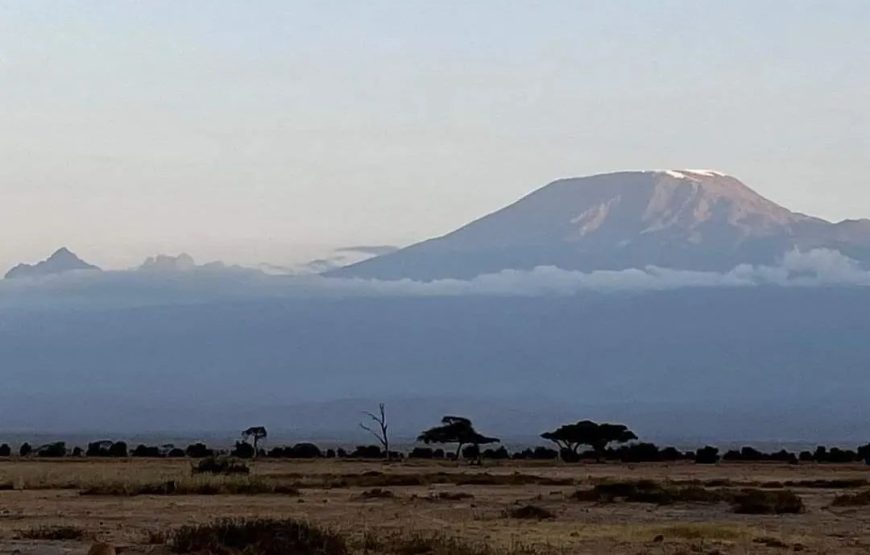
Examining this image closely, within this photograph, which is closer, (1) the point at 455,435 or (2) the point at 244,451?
(1) the point at 455,435

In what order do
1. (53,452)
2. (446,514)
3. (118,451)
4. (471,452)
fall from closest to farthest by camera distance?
(446,514) < (471,452) < (53,452) < (118,451)

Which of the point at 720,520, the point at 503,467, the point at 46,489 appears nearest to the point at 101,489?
the point at 46,489

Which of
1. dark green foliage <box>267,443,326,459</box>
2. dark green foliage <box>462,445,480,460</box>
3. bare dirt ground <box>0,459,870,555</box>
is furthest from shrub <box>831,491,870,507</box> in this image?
dark green foliage <box>267,443,326,459</box>

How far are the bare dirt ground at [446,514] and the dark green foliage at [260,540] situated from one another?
0.91 m

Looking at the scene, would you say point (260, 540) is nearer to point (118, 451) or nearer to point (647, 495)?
point (647, 495)

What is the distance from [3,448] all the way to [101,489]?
55.8m

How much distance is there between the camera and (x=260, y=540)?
78.1 feet

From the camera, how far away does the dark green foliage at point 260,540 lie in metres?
23.6

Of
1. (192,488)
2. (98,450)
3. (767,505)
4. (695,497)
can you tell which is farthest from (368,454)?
(767,505)

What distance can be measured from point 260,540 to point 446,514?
14259 millimetres

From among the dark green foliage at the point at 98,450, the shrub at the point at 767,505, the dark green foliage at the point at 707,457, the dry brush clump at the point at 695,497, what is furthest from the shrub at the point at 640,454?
the shrub at the point at 767,505

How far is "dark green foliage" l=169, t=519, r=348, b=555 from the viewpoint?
23625 millimetres

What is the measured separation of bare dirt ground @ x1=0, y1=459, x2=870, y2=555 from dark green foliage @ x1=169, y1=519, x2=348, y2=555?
0.91m

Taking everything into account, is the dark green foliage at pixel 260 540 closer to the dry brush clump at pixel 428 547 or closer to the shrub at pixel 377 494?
the dry brush clump at pixel 428 547
